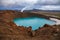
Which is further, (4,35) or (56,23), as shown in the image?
(56,23)

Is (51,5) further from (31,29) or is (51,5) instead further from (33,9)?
(31,29)

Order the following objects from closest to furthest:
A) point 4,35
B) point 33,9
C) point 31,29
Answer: point 4,35 → point 31,29 → point 33,9

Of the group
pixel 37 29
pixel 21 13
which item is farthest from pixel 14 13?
pixel 37 29

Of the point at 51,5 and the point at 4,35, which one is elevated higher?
the point at 51,5

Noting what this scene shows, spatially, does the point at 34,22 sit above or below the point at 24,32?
above

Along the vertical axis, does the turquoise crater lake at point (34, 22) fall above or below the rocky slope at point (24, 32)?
above

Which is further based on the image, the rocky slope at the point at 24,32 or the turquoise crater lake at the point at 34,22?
the turquoise crater lake at the point at 34,22

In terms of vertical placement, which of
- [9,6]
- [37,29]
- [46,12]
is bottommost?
[37,29]

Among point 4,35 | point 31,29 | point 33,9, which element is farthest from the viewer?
point 33,9

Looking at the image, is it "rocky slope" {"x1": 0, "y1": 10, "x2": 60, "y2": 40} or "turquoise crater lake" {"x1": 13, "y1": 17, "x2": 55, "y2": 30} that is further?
"turquoise crater lake" {"x1": 13, "y1": 17, "x2": 55, "y2": 30}

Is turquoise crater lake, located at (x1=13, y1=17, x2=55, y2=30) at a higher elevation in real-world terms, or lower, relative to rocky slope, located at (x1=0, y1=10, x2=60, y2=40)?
higher

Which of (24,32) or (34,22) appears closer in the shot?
(24,32)
